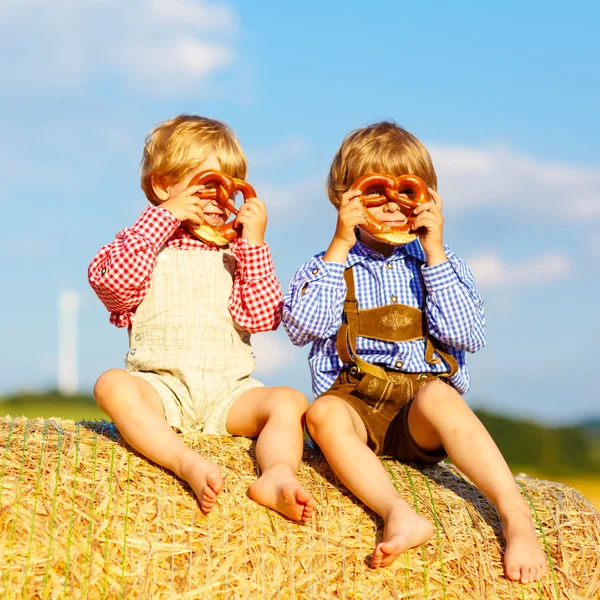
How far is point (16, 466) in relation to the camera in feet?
10.5

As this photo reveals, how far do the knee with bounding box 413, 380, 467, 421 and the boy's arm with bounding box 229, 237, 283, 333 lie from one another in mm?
→ 792

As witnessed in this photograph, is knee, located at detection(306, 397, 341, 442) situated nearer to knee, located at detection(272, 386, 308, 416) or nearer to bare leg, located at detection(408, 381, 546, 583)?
knee, located at detection(272, 386, 308, 416)

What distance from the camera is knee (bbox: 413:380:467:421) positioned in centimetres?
330

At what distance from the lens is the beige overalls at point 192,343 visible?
145 inches

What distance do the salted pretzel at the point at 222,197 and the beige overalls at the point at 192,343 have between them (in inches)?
3.7

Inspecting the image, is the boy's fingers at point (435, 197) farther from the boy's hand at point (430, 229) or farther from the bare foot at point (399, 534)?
the bare foot at point (399, 534)

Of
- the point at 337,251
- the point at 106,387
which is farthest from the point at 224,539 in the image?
the point at 337,251

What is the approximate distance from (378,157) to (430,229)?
1.48 feet

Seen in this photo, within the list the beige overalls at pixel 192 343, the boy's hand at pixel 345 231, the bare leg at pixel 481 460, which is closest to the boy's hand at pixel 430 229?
the boy's hand at pixel 345 231

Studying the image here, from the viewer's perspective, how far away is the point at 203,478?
9.95 feet

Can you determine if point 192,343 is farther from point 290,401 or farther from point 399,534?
point 399,534

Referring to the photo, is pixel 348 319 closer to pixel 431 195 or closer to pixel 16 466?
pixel 431 195

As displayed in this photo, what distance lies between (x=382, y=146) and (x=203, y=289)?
970 mm

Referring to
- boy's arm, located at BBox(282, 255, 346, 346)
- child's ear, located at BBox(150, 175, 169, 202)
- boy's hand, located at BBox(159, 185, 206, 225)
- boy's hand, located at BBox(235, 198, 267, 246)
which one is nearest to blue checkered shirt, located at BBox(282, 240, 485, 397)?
boy's arm, located at BBox(282, 255, 346, 346)
